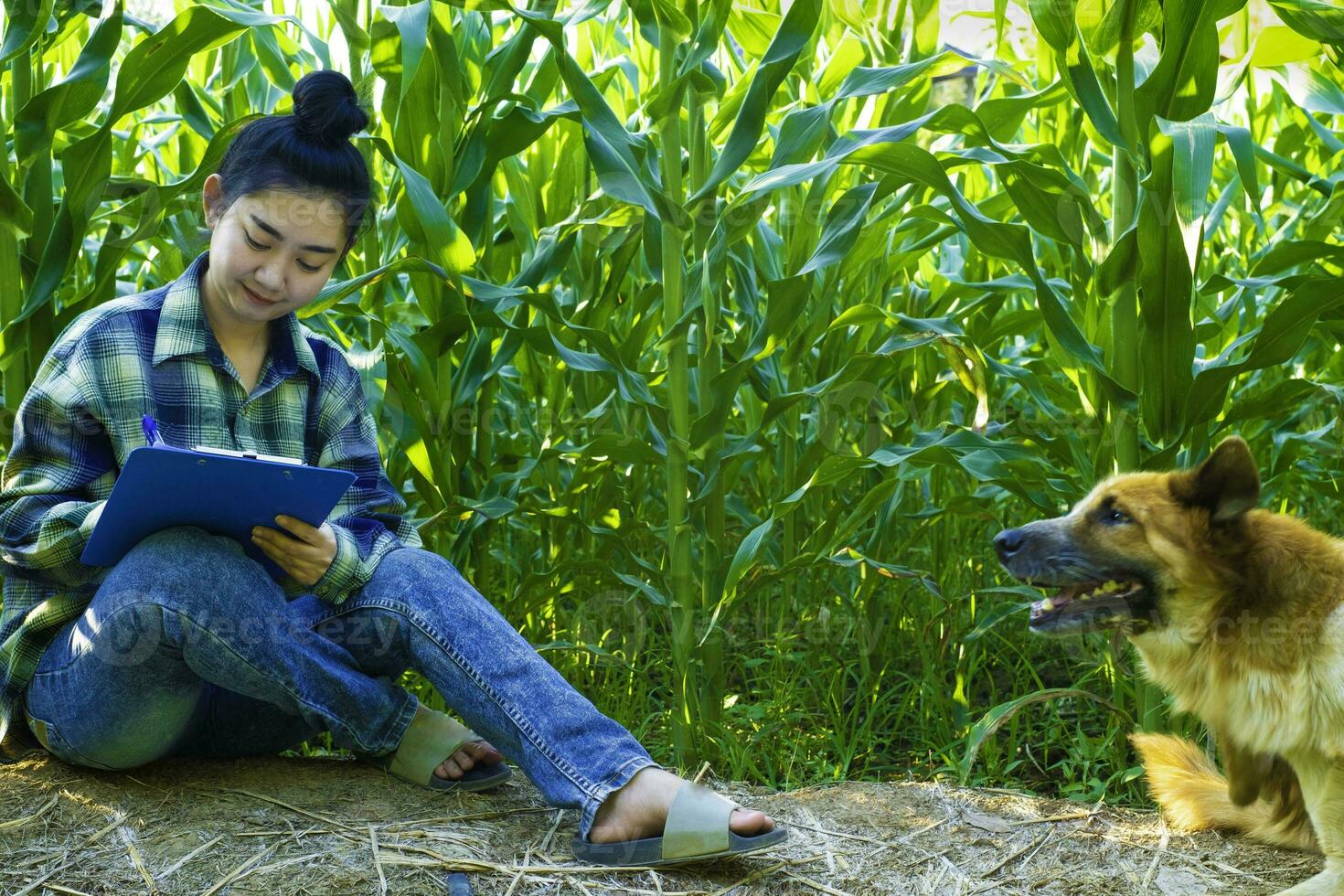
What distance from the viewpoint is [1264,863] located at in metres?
1.96

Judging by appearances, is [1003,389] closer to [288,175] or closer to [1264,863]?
[1264,863]

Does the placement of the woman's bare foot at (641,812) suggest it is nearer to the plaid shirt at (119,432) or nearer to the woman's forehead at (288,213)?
the plaid shirt at (119,432)

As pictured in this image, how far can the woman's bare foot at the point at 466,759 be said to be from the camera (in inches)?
82.8

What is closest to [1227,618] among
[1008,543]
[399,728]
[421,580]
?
[1008,543]

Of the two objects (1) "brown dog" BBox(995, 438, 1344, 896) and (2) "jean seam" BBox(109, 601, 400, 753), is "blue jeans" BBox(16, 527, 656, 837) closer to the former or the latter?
(2) "jean seam" BBox(109, 601, 400, 753)

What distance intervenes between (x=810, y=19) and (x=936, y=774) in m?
1.72

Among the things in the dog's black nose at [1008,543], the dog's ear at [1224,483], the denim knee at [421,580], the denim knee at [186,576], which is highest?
the dog's ear at [1224,483]

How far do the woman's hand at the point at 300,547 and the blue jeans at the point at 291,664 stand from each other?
42 mm

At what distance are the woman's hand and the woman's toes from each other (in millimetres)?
Result: 826

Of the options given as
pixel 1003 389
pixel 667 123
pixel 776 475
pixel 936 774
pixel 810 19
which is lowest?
pixel 936 774

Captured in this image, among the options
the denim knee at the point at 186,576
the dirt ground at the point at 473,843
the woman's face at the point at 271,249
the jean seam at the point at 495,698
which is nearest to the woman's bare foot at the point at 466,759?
the dirt ground at the point at 473,843

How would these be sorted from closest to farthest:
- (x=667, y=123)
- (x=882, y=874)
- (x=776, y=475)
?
1. (x=882, y=874)
2. (x=667, y=123)
3. (x=776, y=475)

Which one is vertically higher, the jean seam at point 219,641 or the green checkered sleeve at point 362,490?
the green checkered sleeve at point 362,490

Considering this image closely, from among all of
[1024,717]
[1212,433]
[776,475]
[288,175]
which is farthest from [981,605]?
[288,175]
